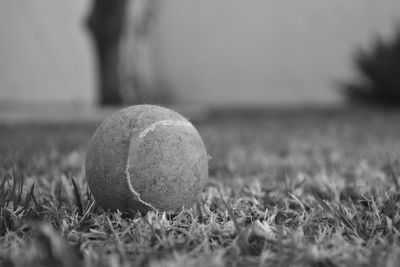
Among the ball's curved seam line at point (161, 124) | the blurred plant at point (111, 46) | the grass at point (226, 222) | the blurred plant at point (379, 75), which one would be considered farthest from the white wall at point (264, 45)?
the ball's curved seam line at point (161, 124)

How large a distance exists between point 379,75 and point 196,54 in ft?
15.7

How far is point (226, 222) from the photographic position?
192 centimetres

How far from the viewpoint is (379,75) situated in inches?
350

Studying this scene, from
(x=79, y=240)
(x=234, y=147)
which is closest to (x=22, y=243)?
(x=79, y=240)

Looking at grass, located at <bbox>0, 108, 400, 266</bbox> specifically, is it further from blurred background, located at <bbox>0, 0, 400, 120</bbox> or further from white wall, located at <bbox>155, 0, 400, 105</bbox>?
white wall, located at <bbox>155, 0, 400, 105</bbox>

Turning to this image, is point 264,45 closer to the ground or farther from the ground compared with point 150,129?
closer to the ground

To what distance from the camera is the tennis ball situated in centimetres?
189

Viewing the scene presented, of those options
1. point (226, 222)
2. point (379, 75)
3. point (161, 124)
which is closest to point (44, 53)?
point (379, 75)

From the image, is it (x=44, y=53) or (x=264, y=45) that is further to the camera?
(x=264, y=45)

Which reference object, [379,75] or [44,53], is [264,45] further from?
[44,53]

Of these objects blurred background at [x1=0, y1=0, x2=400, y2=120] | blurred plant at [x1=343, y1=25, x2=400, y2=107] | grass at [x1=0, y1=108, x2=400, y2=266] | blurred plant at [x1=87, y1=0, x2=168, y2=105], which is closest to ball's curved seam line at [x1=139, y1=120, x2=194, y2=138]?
grass at [x1=0, y1=108, x2=400, y2=266]

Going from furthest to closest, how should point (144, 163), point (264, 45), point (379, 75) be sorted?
1. point (264, 45)
2. point (379, 75)
3. point (144, 163)

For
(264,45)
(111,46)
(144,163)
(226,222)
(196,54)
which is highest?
(111,46)

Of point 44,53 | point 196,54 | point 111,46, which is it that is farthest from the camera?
point 196,54
